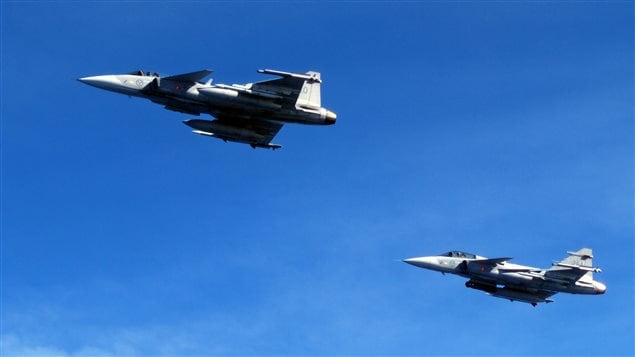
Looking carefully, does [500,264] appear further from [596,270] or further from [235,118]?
[235,118]

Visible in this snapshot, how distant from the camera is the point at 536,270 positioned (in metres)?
96.3

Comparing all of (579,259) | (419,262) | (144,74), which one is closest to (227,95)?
(144,74)

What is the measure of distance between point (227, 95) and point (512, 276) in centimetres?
3927

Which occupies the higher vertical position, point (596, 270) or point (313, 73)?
point (313, 73)

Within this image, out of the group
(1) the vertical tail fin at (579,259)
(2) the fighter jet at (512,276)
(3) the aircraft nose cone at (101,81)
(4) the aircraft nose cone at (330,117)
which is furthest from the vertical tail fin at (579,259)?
(3) the aircraft nose cone at (101,81)

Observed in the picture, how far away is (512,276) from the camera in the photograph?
9581cm

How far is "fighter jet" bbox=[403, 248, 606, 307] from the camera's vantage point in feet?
314

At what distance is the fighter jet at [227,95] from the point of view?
74500mm

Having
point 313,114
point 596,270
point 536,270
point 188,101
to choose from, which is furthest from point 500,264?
point 188,101

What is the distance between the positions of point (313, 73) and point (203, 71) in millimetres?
11050

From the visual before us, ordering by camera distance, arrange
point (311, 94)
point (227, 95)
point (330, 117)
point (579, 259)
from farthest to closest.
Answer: point (579, 259) → point (311, 94) → point (330, 117) → point (227, 95)

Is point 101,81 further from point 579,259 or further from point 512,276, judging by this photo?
point 579,259

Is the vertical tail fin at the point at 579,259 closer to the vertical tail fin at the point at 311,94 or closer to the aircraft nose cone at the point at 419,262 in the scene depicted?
the aircraft nose cone at the point at 419,262

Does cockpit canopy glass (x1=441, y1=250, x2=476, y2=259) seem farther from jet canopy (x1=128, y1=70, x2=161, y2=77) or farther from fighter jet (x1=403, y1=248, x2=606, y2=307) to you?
jet canopy (x1=128, y1=70, x2=161, y2=77)
